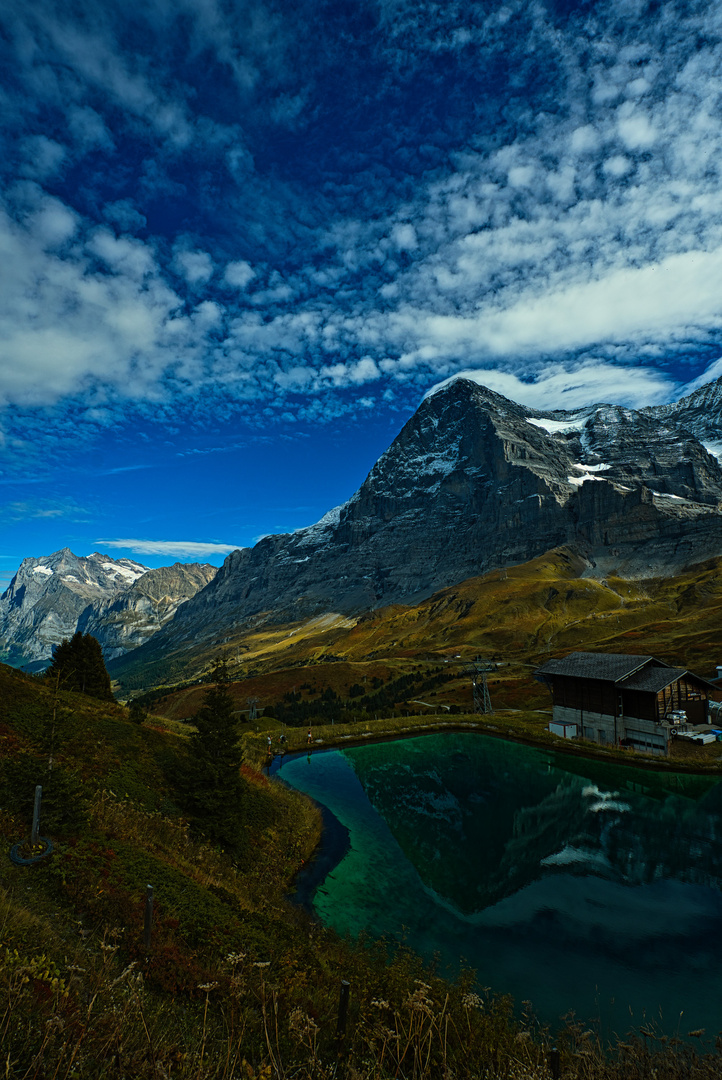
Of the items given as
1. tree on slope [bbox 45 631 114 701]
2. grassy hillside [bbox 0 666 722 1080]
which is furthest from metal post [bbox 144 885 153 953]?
tree on slope [bbox 45 631 114 701]

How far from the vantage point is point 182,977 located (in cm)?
1041

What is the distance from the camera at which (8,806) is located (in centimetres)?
1452

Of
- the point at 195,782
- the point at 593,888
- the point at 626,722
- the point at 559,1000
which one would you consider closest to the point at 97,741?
the point at 195,782

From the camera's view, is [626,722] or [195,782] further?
[626,722]

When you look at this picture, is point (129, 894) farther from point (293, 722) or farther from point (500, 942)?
point (293, 722)

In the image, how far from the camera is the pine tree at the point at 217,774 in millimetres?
21531

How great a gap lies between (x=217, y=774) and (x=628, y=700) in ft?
143

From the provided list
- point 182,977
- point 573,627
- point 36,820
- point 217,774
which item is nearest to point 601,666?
point 217,774

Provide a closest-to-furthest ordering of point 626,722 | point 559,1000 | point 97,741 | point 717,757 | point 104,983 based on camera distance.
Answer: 1. point 104,983
2. point 559,1000
3. point 97,741
4. point 717,757
5. point 626,722

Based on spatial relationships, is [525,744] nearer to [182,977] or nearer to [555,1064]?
[555,1064]

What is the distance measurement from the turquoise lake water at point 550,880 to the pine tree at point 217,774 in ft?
18.4

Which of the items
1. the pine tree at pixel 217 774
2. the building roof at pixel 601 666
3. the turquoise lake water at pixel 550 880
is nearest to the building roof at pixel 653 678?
the building roof at pixel 601 666

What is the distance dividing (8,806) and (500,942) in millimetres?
19028

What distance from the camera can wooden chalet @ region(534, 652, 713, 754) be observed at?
149ft
